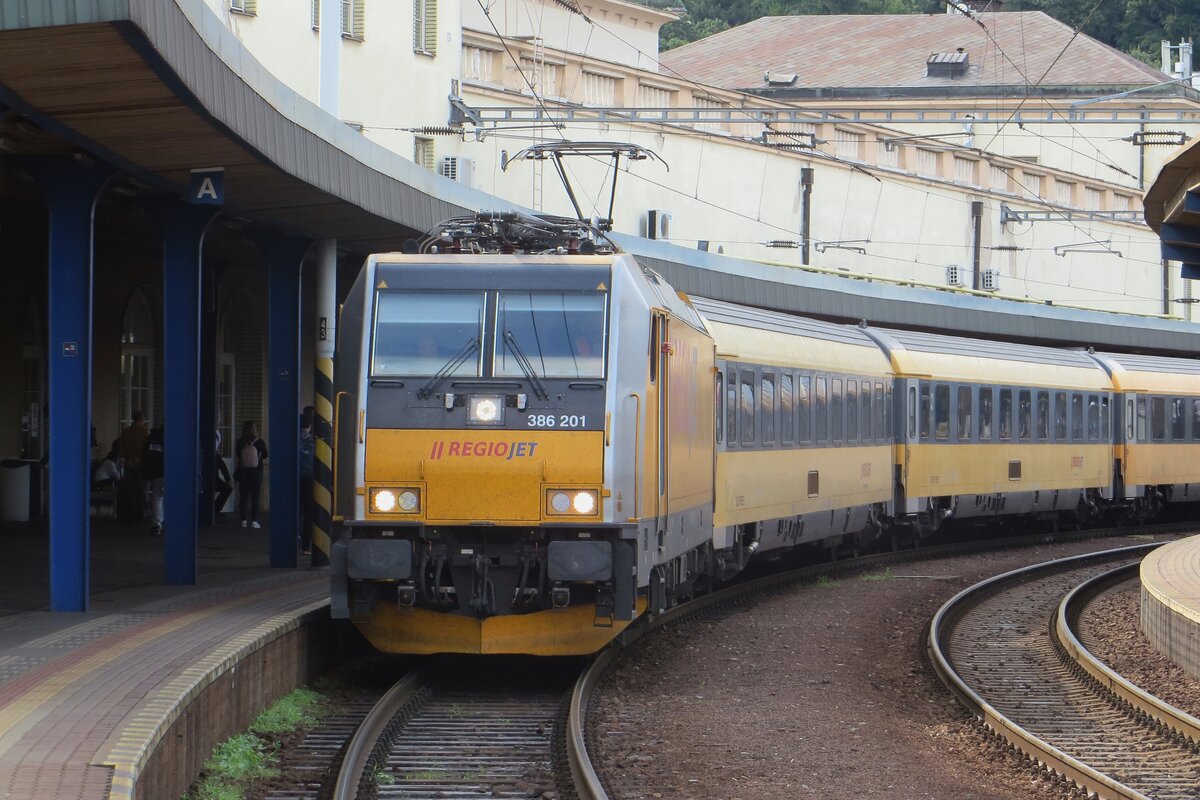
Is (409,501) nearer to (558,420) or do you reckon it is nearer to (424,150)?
(558,420)

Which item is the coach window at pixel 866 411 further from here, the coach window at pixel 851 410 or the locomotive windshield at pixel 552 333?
the locomotive windshield at pixel 552 333

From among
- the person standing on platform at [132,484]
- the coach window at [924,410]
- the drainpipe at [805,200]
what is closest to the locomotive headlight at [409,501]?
the person standing on platform at [132,484]

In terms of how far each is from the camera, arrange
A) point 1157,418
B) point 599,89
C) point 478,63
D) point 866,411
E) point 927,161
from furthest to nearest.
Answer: point 927,161
point 599,89
point 478,63
point 1157,418
point 866,411

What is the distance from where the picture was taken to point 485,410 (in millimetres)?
11836

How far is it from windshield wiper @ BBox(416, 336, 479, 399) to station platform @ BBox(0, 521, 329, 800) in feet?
5.90

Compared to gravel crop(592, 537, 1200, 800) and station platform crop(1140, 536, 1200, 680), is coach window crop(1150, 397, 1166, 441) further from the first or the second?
gravel crop(592, 537, 1200, 800)

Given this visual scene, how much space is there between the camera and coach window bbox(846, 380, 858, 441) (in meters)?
21.7

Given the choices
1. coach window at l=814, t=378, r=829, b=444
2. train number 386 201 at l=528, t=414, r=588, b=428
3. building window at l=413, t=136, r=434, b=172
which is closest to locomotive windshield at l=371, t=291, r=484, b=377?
train number 386 201 at l=528, t=414, r=588, b=428

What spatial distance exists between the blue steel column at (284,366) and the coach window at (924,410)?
9.72 m

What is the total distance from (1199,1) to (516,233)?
70.2 metres

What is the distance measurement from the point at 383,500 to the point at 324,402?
6.24m

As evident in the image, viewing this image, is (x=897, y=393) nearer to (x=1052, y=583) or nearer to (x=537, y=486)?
(x=1052, y=583)

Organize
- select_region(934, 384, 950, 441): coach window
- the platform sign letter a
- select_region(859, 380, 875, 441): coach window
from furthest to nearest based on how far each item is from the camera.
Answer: select_region(934, 384, 950, 441): coach window, select_region(859, 380, 875, 441): coach window, the platform sign letter a

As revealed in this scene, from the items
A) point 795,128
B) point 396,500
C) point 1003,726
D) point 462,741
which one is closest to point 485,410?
point 396,500
